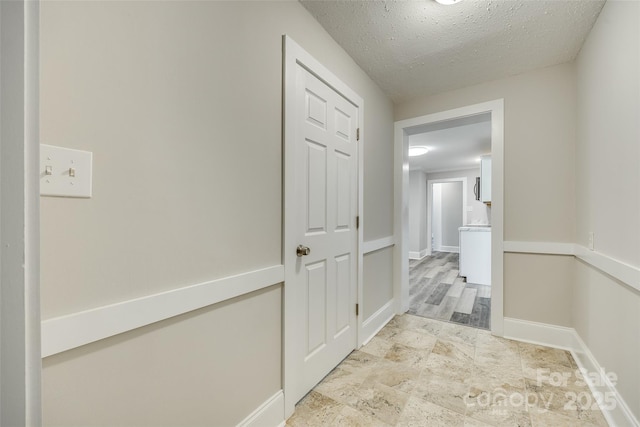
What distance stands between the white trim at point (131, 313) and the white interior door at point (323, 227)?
0.45 metres

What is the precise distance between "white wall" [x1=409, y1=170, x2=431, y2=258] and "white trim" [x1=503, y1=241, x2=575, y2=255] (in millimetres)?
4447

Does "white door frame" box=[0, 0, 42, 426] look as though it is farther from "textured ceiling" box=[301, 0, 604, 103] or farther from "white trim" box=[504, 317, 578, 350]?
"white trim" box=[504, 317, 578, 350]

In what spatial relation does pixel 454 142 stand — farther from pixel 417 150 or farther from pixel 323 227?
pixel 323 227

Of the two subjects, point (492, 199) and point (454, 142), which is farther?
point (454, 142)

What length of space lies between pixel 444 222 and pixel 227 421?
27.1ft

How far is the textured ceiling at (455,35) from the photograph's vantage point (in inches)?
61.9

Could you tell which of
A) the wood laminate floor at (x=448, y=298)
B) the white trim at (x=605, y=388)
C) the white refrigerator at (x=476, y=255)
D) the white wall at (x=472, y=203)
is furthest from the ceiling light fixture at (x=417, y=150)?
the white trim at (x=605, y=388)

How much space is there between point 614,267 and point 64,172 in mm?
2318

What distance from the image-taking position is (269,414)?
52.2 inches

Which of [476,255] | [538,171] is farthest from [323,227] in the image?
[476,255]

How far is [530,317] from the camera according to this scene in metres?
2.29

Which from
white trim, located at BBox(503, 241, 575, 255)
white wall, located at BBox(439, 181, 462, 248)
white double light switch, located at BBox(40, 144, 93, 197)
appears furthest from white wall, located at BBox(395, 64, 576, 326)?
white wall, located at BBox(439, 181, 462, 248)

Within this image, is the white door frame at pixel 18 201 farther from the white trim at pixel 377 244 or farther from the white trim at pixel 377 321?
the white trim at pixel 377 321

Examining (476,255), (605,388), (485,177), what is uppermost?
(485,177)
